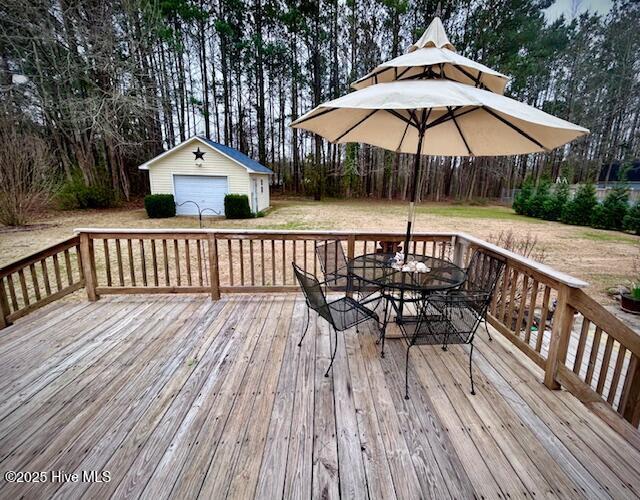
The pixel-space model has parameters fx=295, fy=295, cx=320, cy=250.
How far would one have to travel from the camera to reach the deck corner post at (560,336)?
203 centimetres

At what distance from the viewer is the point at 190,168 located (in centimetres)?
1188

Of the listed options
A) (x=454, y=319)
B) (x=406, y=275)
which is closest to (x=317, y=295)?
(x=406, y=275)

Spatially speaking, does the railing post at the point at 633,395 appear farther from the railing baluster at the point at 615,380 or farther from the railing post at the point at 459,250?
the railing post at the point at 459,250

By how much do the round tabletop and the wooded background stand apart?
1161 centimetres

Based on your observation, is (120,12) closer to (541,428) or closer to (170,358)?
(170,358)

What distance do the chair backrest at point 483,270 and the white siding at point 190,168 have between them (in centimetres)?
1048

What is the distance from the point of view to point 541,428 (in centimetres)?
177

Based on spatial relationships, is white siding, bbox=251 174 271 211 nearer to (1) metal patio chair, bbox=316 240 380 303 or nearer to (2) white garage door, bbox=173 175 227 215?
(2) white garage door, bbox=173 175 227 215

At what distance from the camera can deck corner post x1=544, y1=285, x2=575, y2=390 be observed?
2031mm

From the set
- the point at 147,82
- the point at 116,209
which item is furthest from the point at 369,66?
the point at 116,209

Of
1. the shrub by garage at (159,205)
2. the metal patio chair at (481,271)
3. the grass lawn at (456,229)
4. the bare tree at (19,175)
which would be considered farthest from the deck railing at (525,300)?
the shrub by garage at (159,205)

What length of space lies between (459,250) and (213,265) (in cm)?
290

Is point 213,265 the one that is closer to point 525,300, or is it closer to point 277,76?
point 525,300

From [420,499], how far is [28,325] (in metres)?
3.64
